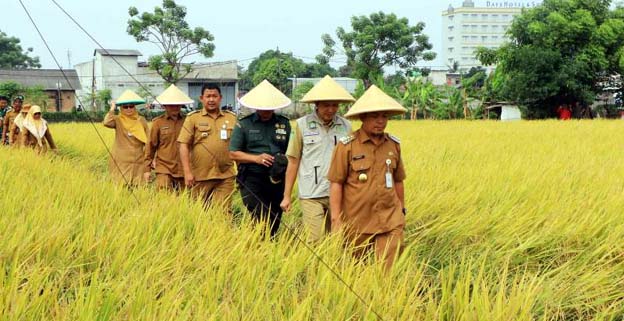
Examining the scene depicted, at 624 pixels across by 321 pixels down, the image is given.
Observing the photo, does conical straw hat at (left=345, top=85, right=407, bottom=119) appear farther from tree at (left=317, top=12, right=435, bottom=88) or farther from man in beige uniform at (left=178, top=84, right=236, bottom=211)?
tree at (left=317, top=12, right=435, bottom=88)

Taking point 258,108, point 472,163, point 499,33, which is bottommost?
point 472,163

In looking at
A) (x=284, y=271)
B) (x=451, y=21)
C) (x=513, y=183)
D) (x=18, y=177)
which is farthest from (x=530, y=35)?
(x=451, y=21)

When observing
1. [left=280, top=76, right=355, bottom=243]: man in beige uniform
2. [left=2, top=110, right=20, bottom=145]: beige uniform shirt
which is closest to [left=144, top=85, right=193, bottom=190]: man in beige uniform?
[left=280, top=76, right=355, bottom=243]: man in beige uniform

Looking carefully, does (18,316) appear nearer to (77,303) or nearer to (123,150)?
(77,303)

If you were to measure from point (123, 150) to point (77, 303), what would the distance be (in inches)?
154

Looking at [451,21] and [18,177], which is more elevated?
[451,21]

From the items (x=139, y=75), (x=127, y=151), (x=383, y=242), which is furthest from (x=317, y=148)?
(x=139, y=75)

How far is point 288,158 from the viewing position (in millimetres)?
3662

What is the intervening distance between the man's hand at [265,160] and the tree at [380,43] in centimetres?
2365

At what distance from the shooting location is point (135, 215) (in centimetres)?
320

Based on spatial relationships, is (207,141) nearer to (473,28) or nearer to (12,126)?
(12,126)

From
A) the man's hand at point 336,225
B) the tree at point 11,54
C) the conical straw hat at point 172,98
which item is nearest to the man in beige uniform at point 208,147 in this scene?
the conical straw hat at point 172,98

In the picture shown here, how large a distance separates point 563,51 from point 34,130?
1809cm

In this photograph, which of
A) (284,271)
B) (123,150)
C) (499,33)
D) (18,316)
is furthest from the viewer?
(499,33)
